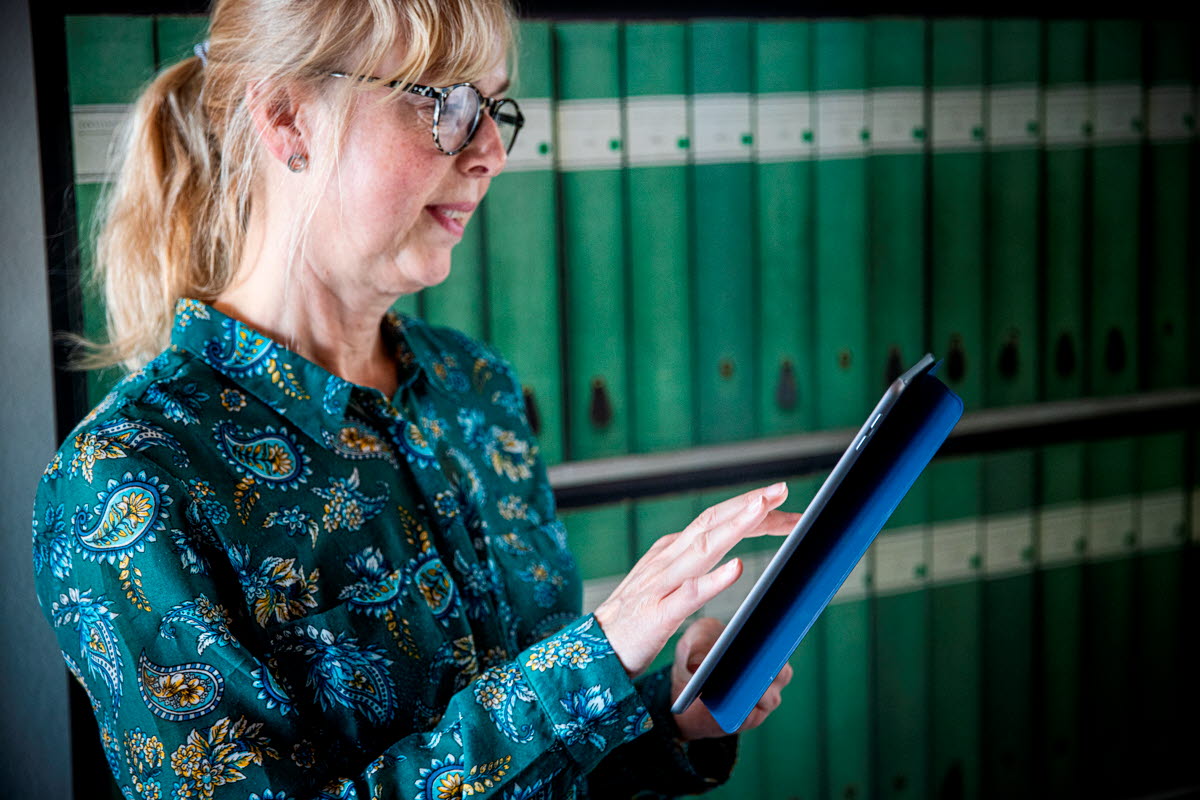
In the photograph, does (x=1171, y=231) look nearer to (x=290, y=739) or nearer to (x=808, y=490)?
(x=808, y=490)

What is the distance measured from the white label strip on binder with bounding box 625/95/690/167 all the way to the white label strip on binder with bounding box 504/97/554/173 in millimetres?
105

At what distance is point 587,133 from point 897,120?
469 mm

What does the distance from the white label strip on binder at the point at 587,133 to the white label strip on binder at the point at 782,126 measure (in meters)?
0.20

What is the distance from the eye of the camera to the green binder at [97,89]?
1128mm

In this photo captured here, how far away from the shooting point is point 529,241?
1371mm

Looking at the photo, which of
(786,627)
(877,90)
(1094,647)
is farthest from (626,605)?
(1094,647)

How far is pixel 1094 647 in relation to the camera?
5.98 feet

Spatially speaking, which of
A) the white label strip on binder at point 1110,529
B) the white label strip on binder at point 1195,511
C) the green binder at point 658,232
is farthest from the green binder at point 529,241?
the white label strip on binder at point 1195,511

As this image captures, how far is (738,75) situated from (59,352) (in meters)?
0.88

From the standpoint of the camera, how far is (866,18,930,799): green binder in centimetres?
154

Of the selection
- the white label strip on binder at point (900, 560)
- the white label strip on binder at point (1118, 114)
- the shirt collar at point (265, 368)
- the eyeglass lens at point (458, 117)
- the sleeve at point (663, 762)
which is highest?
the white label strip on binder at point (1118, 114)

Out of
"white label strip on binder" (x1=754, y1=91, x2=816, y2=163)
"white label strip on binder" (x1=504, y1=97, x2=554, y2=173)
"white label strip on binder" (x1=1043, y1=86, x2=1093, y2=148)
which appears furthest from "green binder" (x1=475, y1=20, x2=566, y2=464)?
"white label strip on binder" (x1=1043, y1=86, x2=1093, y2=148)

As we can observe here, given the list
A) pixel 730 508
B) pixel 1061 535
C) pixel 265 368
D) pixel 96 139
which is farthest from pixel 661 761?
pixel 1061 535

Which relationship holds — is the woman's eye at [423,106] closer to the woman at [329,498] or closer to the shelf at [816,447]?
the woman at [329,498]
